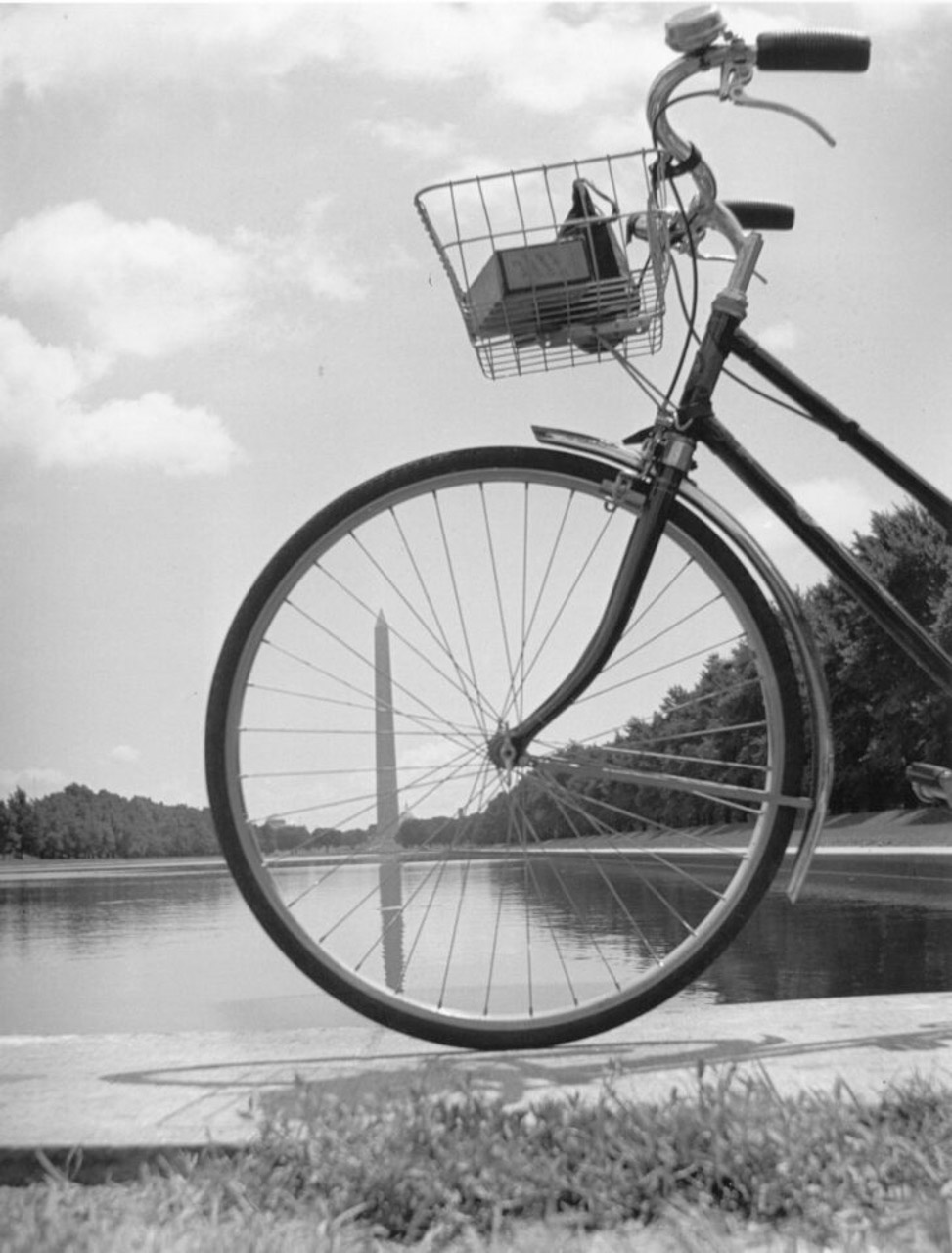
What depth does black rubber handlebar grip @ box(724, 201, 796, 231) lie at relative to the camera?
2.46 meters

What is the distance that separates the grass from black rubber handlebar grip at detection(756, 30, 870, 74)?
1.53 metres

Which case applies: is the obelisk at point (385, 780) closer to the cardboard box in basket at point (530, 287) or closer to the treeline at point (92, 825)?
the cardboard box in basket at point (530, 287)

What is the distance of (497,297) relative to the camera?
2168mm

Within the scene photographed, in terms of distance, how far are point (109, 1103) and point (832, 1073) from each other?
99cm

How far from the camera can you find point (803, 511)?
89.9 inches

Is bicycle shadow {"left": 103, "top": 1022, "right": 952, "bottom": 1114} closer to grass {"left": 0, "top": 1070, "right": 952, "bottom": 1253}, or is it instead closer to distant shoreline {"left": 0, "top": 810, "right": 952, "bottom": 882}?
grass {"left": 0, "top": 1070, "right": 952, "bottom": 1253}

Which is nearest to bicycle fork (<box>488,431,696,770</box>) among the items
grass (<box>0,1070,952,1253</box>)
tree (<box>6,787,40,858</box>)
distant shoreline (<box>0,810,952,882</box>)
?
grass (<box>0,1070,952,1253</box>)

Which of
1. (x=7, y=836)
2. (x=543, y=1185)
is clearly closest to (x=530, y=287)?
(x=543, y=1185)

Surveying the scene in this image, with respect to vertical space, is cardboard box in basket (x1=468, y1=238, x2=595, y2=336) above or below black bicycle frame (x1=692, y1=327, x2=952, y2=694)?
above

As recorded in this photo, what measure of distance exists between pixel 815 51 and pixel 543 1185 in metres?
1.70

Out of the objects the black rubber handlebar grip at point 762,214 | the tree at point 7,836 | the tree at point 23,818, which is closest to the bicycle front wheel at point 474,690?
the black rubber handlebar grip at point 762,214

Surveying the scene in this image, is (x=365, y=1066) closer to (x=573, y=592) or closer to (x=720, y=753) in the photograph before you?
(x=573, y=592)

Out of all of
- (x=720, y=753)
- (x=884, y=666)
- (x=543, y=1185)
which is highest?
(x=884, y=666)

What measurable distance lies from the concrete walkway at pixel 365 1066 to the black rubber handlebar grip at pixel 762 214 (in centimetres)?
139
